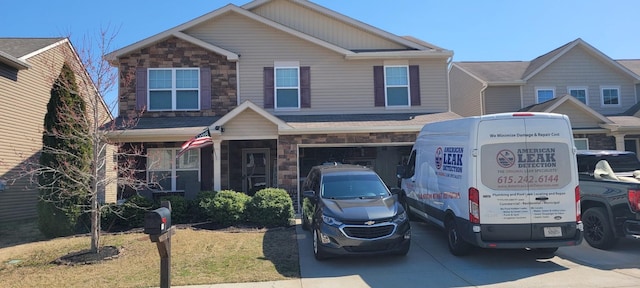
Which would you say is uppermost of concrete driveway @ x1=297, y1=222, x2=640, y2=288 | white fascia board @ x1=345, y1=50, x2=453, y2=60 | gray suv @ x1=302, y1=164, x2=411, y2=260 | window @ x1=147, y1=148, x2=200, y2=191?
white fascia board @ x1=345, y1=50, x2=453, y2=60

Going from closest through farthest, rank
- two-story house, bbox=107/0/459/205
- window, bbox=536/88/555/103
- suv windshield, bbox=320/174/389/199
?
suv windshield, bbox=320/174/389/199 → two-story house, bbox=107/0/459/205 → window, bbox=536/88/555/103

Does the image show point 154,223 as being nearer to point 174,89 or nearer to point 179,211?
point 179,211

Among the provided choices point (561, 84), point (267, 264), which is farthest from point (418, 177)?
point (561, 84)

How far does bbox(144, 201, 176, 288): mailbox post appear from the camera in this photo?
462 centimetres

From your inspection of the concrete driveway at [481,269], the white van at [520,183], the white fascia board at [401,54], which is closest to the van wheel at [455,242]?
the concrete driveway at [481,269]

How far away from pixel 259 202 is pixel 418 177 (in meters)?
4.25

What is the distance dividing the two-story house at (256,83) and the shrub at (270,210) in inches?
131

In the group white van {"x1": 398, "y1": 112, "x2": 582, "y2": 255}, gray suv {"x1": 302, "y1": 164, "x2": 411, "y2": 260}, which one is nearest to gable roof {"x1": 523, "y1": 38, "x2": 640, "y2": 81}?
white van {"x1": 398, "y1": 112, "x2": 582, "y2": 255}

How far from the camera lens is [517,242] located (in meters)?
6.76

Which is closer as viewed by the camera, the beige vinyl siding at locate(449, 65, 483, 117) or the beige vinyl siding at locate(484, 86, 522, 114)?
the beige vinyl siding at locate(484, 86, 522, 114)

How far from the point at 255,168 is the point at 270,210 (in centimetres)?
522

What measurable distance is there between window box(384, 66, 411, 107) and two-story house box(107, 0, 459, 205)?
0.04 meters

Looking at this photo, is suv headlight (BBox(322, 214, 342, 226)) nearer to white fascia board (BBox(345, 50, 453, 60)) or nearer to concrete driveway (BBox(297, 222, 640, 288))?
concrete driveway (BBox(297, 222, 640, 288))

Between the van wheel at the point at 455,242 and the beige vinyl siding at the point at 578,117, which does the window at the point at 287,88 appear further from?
the beige vinyl siding at the point at 578,117
